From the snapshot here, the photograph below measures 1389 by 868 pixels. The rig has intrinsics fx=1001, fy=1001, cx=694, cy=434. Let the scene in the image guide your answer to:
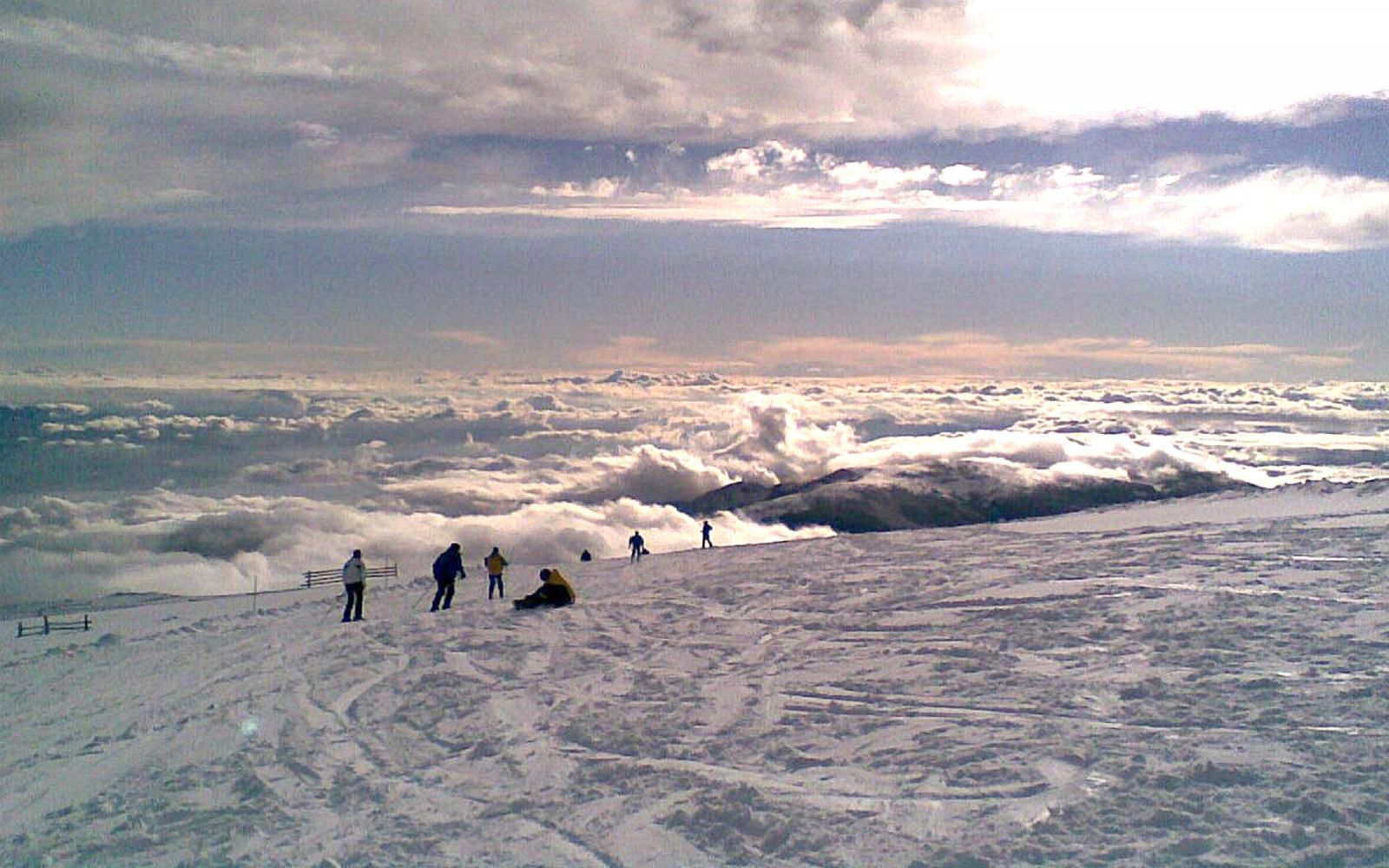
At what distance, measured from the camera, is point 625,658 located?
645 inches

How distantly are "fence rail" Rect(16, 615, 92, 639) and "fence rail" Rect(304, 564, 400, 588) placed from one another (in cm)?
759

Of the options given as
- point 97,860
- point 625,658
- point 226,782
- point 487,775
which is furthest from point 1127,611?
Answer: point 97,860

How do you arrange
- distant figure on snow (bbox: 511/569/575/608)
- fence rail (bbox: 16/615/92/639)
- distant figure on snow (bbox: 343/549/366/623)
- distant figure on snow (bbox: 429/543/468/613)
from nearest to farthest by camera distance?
distant figure on snow (bbox: 511/569/575/608), distant figure on snow (bbox: 343/549/366/623), distant figure on snow (bbox: 429/543/468/613), fence rail (bbox: 16/615/92/639)

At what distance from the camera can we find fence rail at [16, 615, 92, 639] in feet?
102

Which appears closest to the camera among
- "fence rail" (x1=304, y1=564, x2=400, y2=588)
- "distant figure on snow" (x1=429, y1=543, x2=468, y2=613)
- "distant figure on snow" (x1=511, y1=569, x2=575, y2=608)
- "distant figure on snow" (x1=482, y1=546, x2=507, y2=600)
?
"distant figure on snow" (x1=511, y1=569, x2=575, y2=608)

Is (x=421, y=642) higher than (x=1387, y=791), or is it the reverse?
(x=1387, y=791)

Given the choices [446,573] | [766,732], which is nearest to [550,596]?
[446,573]

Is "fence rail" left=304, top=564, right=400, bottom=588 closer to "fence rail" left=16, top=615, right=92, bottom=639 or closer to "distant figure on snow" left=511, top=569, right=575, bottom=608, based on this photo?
"fence rail" left=16, top=615, right=92, bottom=639

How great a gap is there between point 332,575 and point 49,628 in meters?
11.2

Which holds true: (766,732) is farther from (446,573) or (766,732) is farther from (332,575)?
(332,575)

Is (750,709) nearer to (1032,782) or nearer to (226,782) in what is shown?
(1032,782)

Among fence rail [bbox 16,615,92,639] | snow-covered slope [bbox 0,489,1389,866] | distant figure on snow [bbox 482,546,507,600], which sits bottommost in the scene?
fence rail [bbox 16,615,92,639]

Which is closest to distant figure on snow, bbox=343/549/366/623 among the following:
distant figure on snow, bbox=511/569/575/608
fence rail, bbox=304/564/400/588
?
distant figure on snow, bbox=511/569/575/608

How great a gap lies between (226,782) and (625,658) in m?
6.87
